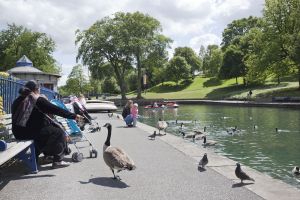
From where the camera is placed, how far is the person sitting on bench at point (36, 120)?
8891mm

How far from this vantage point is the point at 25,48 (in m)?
83.5

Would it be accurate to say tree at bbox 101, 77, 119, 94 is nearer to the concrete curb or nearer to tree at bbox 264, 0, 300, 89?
tree at bbox 264, 0, 300, 89

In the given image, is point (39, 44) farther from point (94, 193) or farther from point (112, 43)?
point (94, 193)

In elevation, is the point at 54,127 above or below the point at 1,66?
below

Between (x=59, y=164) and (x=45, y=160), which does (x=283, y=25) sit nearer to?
(x=45, y=160)

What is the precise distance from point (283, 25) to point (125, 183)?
61.4 metres

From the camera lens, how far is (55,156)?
31.7 ft

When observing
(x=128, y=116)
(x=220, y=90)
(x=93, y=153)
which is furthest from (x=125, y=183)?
(x=220, y=90)

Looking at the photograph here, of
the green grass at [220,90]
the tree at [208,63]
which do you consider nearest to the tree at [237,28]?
the tree at [208,63]

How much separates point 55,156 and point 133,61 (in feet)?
264

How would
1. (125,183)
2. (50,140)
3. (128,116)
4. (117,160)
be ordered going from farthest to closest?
(128,116), (50,140), (117,160), (125,183)

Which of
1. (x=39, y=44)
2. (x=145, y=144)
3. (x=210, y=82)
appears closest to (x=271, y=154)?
(x=145, y=144)

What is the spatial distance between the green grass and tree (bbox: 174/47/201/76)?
18.9 metres

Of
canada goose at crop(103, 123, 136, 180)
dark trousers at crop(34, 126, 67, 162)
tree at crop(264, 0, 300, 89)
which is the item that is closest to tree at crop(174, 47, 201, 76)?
tree at crop(264, 0, 300, 89)
